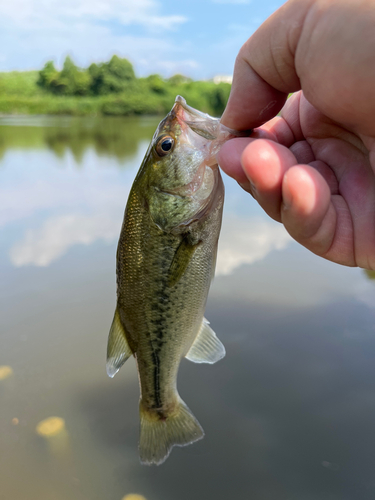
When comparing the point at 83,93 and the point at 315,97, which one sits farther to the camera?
the point at 83,93

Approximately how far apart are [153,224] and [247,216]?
5.41 meters

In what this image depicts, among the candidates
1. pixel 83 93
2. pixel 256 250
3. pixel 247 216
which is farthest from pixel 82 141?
pixel 83 93

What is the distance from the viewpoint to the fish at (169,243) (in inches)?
68.9

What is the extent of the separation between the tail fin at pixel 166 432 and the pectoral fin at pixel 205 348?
0.33 m

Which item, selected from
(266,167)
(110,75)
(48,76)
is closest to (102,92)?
(110,75)

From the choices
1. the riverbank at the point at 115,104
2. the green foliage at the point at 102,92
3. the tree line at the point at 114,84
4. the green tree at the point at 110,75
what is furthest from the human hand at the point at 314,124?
the green tree at the point at 110,75

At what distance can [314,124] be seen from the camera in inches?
79.7

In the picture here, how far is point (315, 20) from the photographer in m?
1.47

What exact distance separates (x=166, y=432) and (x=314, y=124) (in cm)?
185

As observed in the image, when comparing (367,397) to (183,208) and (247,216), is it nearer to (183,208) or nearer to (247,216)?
(183,208)

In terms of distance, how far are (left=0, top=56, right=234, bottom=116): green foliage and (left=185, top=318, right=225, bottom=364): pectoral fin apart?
40943 millimetres

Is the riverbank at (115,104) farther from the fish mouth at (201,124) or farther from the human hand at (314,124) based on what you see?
the fish mouth at (201,124)

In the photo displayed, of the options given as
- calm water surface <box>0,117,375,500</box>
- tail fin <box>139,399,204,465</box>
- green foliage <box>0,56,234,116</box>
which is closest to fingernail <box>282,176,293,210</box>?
tail fin <box>139,399,204,465</box>

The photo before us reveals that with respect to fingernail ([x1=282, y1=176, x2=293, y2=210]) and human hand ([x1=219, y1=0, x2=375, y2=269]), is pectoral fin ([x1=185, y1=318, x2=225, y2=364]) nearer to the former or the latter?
human hand ([x1=219, y1=0, x2=375, y2=269])
